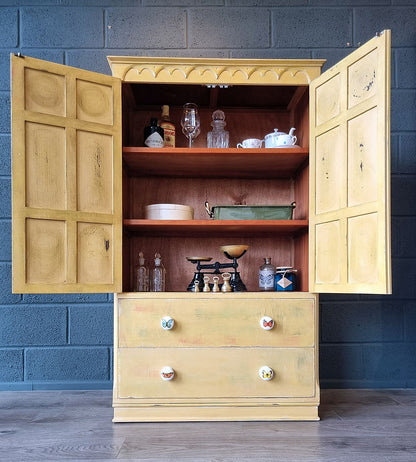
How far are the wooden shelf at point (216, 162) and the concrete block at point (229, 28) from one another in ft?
2.61

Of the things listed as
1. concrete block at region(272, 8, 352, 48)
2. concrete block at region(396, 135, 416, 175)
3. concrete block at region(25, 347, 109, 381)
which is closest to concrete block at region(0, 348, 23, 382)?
concrete block at region(25, 347, 109, 381)

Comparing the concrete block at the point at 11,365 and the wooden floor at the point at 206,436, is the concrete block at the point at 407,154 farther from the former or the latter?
the concrete block at the point at 11,365

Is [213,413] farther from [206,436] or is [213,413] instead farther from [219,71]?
[219,71]

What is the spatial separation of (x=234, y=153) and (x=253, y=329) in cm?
83

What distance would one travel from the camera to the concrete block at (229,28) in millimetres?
2225

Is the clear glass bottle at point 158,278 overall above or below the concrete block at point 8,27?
below

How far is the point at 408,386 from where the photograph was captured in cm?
220

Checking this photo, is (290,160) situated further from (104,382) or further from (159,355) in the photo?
(104,382)

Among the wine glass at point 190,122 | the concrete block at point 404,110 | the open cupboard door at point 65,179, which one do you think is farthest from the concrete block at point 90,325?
the concrete block at point 404,110

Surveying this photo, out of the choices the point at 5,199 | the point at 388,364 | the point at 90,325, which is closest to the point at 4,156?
the point at 5,199

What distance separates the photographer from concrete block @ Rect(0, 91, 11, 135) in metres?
2.19

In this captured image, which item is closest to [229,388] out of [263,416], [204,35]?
[263,416]

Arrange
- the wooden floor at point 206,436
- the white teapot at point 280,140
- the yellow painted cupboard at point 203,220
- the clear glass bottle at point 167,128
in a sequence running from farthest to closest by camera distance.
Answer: the clear glass bottle at point 167,128 → the white teapot at point 280,140 → the yellow painted cupboard at point 203,220 → the wooden floor at point 206,436

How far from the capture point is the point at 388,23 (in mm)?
2232
